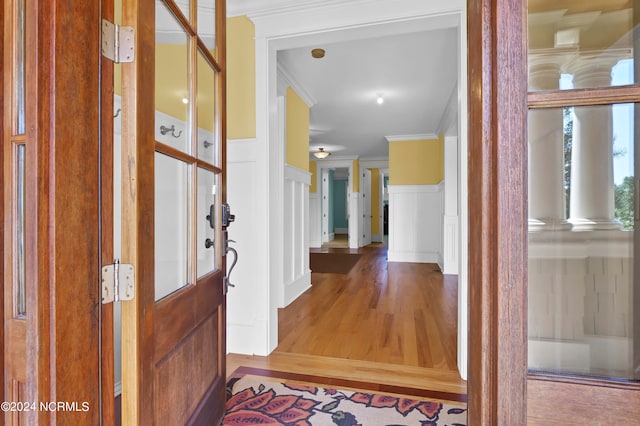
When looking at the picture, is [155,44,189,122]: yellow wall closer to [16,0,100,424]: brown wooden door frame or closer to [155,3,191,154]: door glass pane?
[155,3,191,154]: door glass pane

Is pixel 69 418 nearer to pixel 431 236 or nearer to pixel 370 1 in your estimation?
pixel 370 1

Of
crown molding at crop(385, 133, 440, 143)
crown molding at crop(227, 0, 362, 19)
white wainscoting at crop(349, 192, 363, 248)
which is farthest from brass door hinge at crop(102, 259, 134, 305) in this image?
white wainscoting at crop(349, 192, 363, 248)

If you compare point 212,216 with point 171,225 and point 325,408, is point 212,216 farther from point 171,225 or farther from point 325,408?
point 325,408

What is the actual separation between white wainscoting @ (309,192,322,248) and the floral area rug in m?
6.57

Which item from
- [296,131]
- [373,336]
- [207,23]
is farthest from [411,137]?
[207,23]

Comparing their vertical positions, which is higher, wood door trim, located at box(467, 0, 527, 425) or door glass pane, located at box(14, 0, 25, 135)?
door glass pane, located at box(14, 0, 25, 135)

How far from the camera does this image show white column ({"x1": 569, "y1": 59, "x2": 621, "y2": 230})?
61cm

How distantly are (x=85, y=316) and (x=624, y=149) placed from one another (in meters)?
1.21

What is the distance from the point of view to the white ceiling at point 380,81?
107 inches

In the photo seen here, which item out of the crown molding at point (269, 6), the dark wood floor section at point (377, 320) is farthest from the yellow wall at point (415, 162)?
the crown molding at point (269, 6)

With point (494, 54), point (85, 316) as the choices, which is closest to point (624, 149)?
point (494, 54)

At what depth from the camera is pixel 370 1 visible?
1.98 metres

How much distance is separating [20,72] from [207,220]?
72 centimetres

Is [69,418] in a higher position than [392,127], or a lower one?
lower
